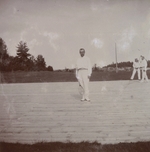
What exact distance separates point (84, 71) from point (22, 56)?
2.99ft

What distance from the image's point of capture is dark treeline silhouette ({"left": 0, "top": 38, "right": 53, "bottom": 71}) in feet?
10.7

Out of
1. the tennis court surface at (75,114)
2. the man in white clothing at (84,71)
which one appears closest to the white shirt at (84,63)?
the man in white clothing at (84,71)

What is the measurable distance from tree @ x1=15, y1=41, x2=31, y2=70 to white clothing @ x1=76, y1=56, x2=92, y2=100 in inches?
28.7

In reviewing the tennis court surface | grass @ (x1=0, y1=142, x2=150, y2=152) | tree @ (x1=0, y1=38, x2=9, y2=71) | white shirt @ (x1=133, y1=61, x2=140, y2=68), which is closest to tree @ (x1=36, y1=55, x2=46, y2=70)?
the tennis court surface

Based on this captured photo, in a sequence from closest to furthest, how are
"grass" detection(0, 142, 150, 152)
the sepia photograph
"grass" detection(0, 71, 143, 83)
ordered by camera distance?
"grass" detection(0, 142, 150, 152)
the sepia photograph
"grass" detection(0, 71, 143, 83)

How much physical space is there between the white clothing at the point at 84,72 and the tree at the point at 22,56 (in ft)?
2.39

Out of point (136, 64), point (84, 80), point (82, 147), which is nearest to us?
point (82, 147)

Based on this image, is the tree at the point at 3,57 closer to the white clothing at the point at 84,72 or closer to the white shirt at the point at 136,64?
the white clothing at the point at 84,72

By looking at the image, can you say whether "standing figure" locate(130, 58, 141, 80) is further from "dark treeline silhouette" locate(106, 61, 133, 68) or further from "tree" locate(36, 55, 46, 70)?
"tree" locate(36, 55, 46, 70)

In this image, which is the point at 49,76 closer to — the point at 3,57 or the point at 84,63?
the point at 84,63

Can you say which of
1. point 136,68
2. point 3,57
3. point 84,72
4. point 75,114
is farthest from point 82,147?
point 3,57

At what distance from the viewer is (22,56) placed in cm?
330

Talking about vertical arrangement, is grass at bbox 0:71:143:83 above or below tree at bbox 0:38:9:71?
below

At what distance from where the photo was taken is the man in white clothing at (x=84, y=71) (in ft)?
10.8
